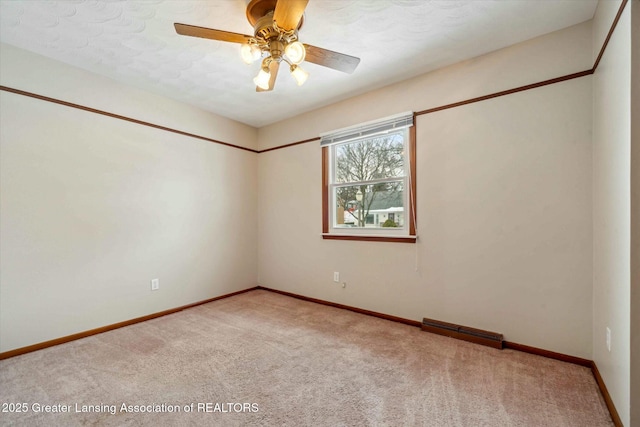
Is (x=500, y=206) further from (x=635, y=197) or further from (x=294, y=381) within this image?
(x=294, y=381)

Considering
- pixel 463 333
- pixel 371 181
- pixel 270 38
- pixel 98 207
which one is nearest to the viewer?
pixel 270 38

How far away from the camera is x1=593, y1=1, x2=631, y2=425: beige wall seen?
147 cm

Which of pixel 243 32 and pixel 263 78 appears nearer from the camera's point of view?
pixel 263 78

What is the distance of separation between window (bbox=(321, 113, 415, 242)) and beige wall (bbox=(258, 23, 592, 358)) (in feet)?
0.43

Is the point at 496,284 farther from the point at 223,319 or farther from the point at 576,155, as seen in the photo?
the point at 223,319

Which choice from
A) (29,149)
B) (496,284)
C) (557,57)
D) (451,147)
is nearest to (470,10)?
(557,57)

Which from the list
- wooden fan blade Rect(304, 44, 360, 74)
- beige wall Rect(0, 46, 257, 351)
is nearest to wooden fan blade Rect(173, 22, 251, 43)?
wooden fan blade Rect(304, 44, 360, 74)

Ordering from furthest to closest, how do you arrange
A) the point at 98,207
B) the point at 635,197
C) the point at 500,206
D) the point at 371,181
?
the point at 371,181 → the point at 98,207 → the point at 500,206 → the point at 635,197

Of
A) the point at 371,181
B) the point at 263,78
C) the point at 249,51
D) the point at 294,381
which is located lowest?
the point at 294,381

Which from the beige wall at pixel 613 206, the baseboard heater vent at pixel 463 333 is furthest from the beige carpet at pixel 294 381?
the beige wall at pixel 613 206

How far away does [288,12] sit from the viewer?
1552 millimetres

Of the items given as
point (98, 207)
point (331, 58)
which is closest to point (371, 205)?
A: point (331, 58)

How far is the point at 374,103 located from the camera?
328 centimetres

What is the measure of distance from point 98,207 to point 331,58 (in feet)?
8.72
